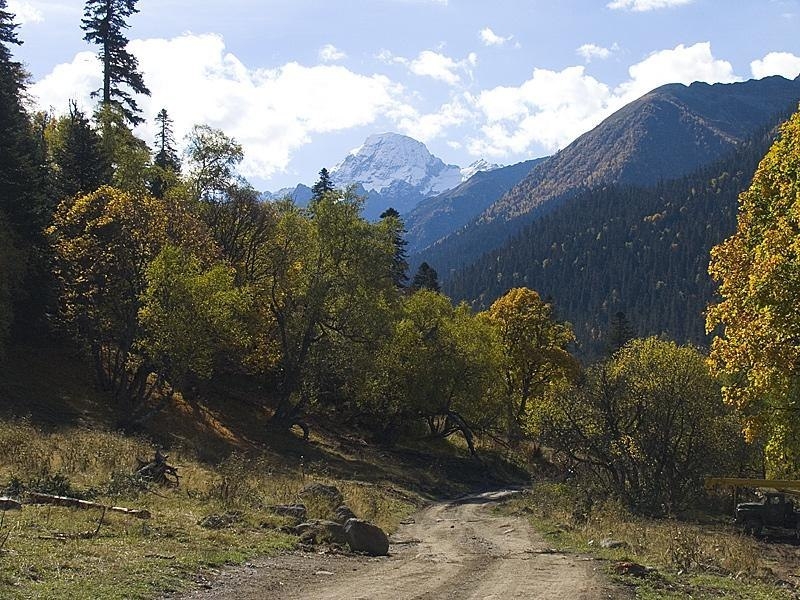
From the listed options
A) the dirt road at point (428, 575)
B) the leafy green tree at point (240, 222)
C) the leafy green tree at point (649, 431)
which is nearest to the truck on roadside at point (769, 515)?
the leafy green tree at point (649, 431)

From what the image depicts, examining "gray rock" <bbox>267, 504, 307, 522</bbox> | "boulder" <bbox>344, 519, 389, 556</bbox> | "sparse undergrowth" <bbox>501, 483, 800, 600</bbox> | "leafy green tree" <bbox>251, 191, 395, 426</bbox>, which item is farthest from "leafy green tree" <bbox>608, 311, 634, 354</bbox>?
"boulder" <bbox>344, 519, 389, 556</bbox>

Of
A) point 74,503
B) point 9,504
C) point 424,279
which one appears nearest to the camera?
point 9,504

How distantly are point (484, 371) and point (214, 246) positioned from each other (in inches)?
807

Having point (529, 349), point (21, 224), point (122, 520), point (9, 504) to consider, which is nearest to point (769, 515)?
point (122, 520)

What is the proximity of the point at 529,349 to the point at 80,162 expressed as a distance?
39553mm

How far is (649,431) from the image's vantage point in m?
29.4

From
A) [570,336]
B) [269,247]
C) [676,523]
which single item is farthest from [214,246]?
[570,336]

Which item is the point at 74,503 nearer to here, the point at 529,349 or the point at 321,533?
the point at 321,533

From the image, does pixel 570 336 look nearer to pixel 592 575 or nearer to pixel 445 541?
pixel 445 541

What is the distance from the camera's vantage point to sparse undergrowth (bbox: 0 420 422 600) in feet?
35.0

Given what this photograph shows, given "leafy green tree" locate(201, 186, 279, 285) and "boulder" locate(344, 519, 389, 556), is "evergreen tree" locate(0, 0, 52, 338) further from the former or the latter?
"boulder" locate(344, 519, 389, 556)

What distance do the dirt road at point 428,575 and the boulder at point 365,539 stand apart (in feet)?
1.60

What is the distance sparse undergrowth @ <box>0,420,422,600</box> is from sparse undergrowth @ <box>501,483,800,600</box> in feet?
20.8

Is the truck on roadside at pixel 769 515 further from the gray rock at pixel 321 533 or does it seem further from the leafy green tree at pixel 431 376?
the leafy green tree at pixel 431 376
